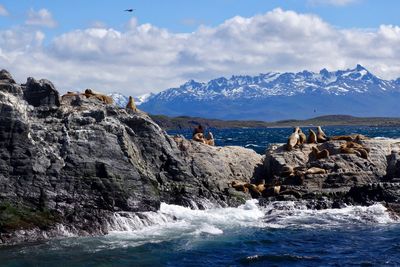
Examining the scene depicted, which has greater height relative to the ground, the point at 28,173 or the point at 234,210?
the point at 28,173

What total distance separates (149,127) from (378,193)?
11.7 metres

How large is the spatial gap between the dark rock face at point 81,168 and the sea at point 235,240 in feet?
2.93

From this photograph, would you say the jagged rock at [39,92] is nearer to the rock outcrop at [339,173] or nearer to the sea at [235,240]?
the sea at [235,240]

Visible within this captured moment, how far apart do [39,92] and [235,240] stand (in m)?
11.5

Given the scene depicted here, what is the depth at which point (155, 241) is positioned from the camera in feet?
78.3

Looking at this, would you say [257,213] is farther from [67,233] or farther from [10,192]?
[10,192]

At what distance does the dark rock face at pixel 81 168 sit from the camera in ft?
81.4

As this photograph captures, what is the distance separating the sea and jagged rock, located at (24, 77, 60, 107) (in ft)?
A: 21.7

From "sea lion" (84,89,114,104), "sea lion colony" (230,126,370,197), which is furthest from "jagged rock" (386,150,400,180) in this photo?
"sea lion" (84,89,114,104)

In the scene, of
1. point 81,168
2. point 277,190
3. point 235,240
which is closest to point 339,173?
point 277,190

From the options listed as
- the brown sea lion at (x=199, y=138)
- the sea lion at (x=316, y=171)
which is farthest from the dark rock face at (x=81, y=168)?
the brown sea lion at (x=199, y=138)

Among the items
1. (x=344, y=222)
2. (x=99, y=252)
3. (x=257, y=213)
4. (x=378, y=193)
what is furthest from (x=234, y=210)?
(x=99, y=252)

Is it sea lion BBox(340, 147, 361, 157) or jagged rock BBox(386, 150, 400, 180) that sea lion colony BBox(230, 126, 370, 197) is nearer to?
sea lion BBox(340, 147, 361, 157)

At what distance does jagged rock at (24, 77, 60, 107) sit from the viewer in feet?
93.8
